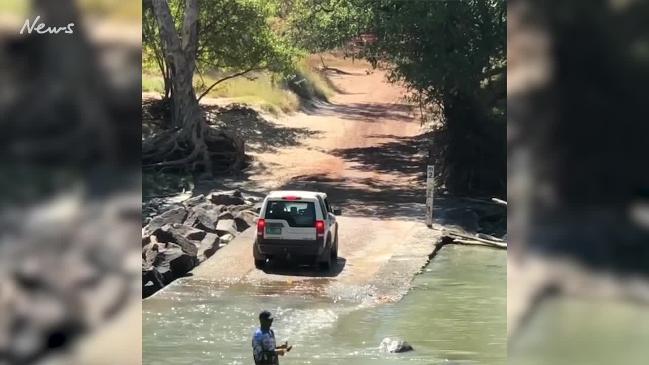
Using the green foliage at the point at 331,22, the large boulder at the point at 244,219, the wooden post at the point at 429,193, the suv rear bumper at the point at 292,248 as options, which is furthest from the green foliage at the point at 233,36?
the suv rear bumper at the point at 292,248

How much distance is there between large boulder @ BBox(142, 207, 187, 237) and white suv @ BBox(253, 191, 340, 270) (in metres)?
3.18

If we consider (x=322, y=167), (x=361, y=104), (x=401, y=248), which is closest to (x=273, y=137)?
(x=322, y=167)

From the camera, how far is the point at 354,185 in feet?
102

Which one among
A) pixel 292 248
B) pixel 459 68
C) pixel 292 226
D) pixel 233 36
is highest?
pixel 233 36

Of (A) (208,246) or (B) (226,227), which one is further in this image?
(B) (226,227)

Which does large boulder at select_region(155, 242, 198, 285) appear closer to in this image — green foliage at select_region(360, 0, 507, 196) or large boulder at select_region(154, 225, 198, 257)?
large boulder at select_region(154, 225, 198, 257)

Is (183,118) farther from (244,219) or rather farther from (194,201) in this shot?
(244,219)

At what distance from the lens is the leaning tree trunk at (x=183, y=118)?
29.9 m

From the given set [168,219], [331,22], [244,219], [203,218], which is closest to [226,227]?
[203,218]

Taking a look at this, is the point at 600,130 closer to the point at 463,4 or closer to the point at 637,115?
A: the point at 637,115

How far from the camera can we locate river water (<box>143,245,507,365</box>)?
523 inches

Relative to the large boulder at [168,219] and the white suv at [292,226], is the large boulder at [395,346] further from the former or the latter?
the large boulder at [168,219]

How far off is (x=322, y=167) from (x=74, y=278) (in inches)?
1130

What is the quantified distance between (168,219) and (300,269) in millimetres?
4341
